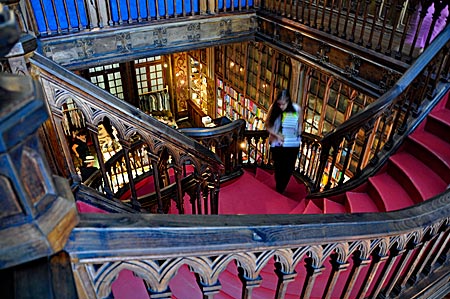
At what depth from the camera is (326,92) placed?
5305 mm

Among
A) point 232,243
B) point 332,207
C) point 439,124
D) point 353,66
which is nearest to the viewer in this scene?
point 232,243

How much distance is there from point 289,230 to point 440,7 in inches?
110

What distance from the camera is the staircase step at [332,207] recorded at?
2979mm

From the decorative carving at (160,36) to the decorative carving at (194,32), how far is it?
396mm

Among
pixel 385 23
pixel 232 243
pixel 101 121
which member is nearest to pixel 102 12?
pixel 101 121

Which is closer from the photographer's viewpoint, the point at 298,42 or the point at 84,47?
the point at 84,47

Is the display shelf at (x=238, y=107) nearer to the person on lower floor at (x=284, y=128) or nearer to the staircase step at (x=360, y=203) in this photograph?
the person on lower floor at (x=284, y=128)

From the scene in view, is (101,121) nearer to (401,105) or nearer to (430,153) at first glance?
(401,105)

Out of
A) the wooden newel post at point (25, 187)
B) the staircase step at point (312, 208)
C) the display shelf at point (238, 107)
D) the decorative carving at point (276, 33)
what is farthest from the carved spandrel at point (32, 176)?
the display shelf at point (238, 107)

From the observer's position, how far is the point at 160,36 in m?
5.27

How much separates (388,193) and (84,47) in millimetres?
4280

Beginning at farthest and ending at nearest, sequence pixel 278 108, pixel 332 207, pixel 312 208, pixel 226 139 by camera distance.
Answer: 1. pixel 226 139
2. pixel 278 108
3. pixel 312 208
4. pixel 332 207

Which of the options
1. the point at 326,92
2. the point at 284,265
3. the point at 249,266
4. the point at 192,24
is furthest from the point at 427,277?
the point at 192,24

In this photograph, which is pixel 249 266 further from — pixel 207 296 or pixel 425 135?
pixel 425 135
